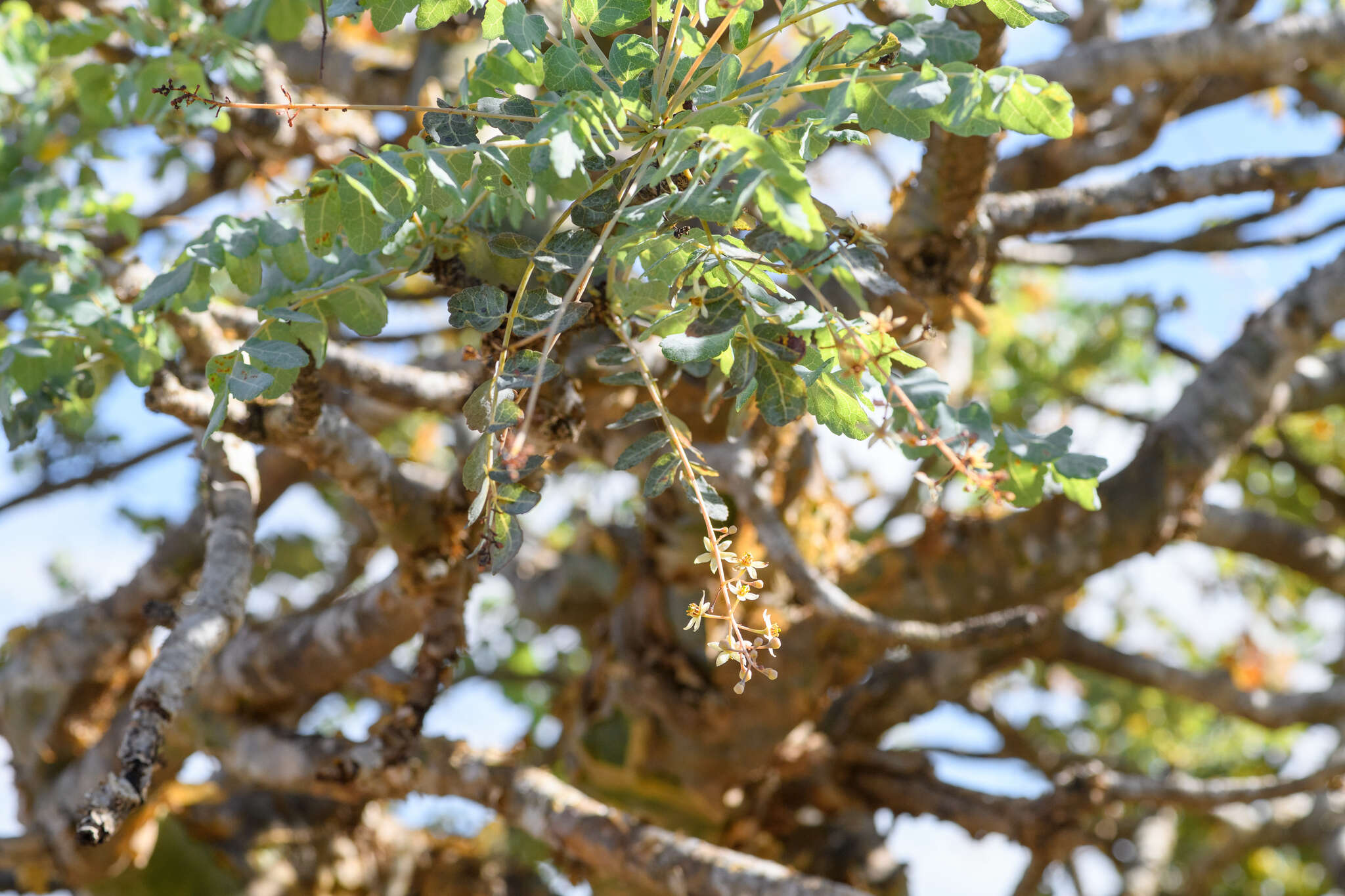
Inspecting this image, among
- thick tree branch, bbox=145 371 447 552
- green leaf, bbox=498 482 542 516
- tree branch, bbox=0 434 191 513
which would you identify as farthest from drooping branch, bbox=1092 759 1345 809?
tree branch, bbox=0 434 191 513

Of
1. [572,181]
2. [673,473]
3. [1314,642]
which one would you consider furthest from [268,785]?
[1314,642]

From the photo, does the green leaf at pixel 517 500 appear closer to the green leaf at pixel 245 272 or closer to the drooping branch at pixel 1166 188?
the green leaf at pixel 245 272

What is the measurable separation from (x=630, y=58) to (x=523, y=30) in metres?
0.13

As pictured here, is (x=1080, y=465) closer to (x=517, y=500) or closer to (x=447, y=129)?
(x=517, y=500)

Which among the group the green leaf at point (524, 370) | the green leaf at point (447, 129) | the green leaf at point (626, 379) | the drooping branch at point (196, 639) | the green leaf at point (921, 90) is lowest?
the drooping branch at point (196, 639)

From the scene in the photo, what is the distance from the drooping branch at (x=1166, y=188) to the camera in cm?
259

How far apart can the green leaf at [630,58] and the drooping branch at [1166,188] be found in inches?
62.8

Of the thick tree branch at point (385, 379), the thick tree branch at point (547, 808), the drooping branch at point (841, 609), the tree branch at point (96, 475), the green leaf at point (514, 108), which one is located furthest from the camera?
the tree branch at point (96, 475)

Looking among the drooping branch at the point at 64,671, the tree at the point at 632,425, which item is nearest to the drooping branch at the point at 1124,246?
the tree at the point at 632,425

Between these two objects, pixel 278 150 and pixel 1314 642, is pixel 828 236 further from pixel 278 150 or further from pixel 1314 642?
pixel 1314 642

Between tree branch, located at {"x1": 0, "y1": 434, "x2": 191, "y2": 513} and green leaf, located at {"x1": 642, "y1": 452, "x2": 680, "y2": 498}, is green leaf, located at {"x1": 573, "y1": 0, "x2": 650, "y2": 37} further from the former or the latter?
tree branch, located at {"x1": 0, "y1": 434, "x2": 191, "y2": 513}

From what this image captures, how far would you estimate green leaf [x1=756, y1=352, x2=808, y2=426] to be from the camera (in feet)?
4.46

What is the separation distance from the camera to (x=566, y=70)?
1149mm

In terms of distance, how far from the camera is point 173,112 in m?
2.25
